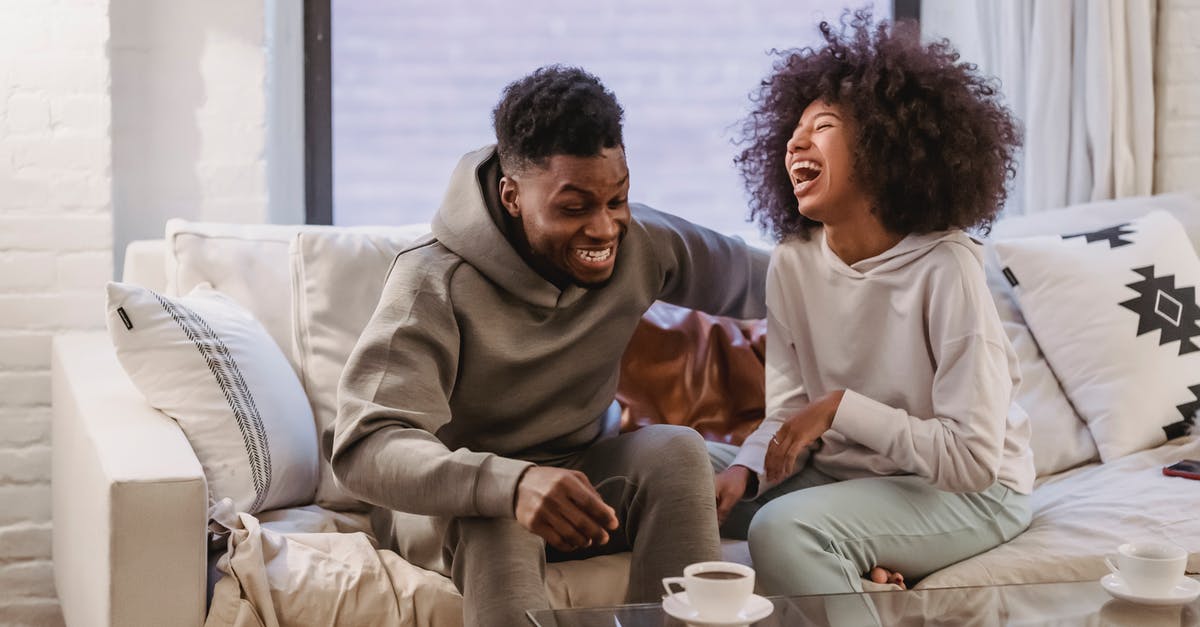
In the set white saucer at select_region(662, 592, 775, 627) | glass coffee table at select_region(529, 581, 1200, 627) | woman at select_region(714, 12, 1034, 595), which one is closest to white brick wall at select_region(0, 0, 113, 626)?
woman at select_region(714, 12, 1034, 595)

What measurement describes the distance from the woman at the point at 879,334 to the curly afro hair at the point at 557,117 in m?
0.37

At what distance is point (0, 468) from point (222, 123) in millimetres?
777

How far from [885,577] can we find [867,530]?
2.8 inches

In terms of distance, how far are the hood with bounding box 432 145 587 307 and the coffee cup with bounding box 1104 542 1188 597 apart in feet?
2.61

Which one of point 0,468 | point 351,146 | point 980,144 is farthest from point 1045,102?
point 0,468

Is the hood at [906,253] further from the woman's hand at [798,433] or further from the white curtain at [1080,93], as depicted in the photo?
the white curtain at [1080,93]

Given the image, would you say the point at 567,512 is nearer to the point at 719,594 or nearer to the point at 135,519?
the point at 719,594

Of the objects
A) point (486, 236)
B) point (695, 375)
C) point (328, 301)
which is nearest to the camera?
point (486, 236)

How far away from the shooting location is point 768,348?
2053mm

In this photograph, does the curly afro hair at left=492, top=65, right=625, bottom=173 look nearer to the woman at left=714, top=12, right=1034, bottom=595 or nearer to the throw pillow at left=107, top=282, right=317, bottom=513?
the woman at left=714, top=12, right=1034, bottom=595

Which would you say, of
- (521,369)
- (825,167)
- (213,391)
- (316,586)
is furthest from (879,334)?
(213,391)

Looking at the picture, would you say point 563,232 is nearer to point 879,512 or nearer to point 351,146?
point 879,512

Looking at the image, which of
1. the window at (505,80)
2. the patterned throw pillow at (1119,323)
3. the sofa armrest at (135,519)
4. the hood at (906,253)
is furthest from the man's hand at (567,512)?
the window at (505,80)

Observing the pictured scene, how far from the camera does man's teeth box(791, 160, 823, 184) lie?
6.36ft
